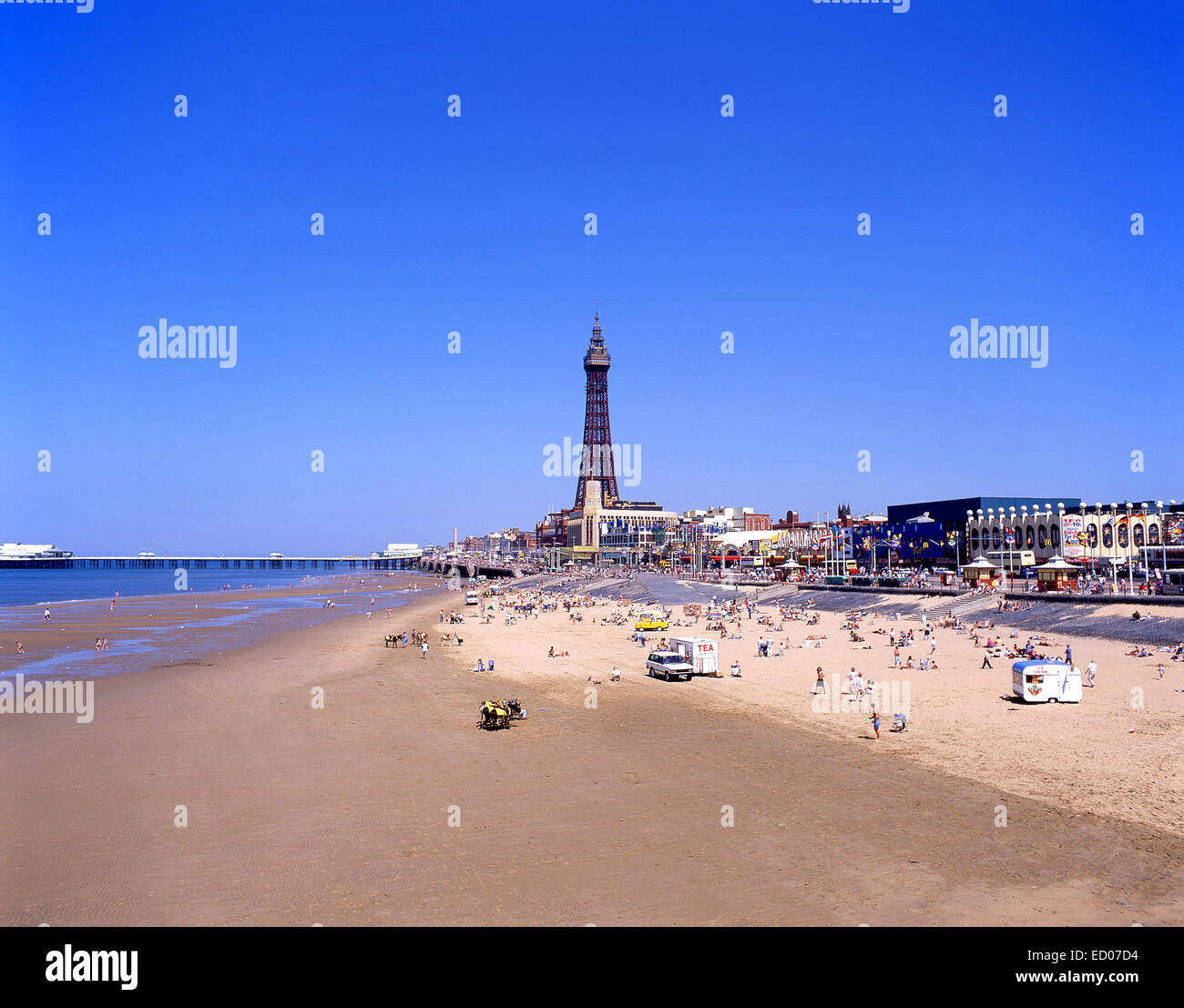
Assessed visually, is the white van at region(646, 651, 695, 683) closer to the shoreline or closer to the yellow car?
the yellow car

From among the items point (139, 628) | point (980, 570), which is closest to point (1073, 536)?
point (980, 570)

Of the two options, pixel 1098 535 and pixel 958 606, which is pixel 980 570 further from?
pixel 958 606

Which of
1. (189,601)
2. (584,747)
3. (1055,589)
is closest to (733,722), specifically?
(584,747)

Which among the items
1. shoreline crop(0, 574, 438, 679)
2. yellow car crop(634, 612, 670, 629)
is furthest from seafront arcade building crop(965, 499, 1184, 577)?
shoreline crop(0, 574, 438, 679)

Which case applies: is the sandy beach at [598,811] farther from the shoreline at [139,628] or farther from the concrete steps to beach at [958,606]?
the concrete steps to beach at [958,606]

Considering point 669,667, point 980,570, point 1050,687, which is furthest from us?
point 980,570

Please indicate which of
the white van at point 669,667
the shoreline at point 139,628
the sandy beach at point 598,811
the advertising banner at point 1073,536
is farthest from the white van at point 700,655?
the advertising banner at point 1073,536
